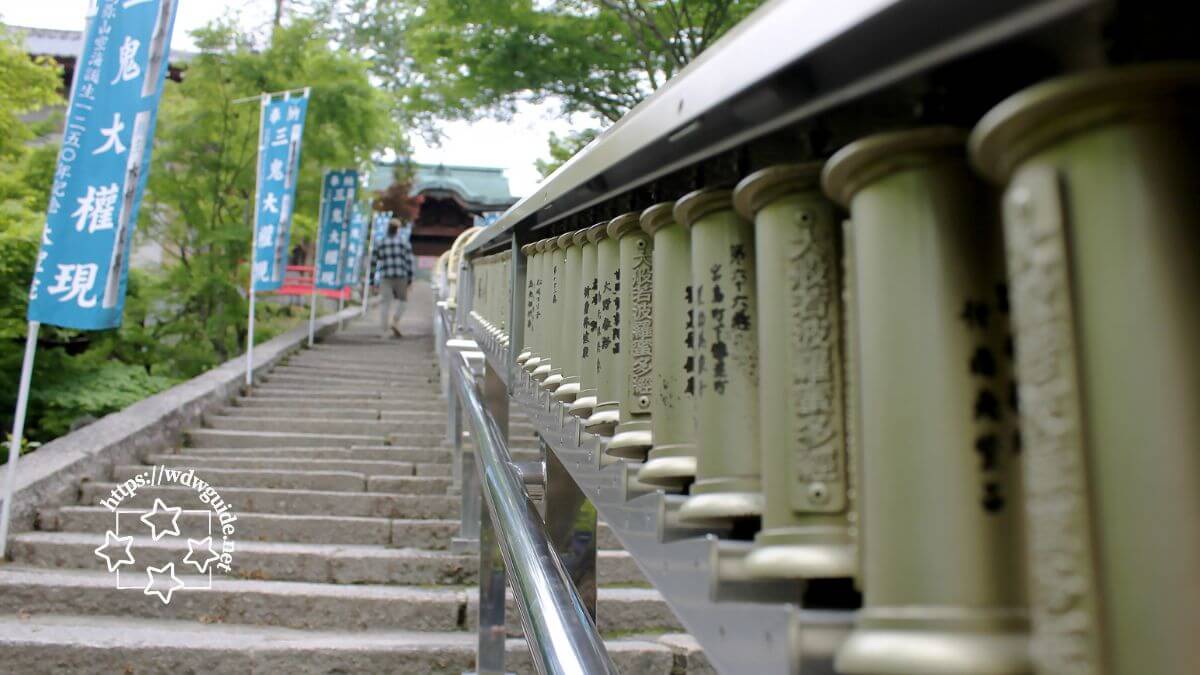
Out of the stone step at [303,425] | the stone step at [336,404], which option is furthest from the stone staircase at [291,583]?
the stone step at [336,404]

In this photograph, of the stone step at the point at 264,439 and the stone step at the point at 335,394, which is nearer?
the stone step at the point at 264,439

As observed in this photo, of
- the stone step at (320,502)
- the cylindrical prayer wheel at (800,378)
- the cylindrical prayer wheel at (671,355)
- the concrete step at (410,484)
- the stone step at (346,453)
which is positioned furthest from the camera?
the stone step at (346,453)

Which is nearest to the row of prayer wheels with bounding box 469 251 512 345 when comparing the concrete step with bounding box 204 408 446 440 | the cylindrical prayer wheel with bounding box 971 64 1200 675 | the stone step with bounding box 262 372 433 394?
the cylindrical prayer wheel with bounding box 971 64 1200 675

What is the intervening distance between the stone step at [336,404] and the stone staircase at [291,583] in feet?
3.30

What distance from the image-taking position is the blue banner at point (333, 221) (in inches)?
430

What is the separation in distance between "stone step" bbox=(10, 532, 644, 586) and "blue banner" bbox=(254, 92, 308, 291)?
3.82 m

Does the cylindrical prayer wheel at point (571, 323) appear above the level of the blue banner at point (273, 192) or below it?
below

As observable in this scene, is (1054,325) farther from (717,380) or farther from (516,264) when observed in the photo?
(516,264)

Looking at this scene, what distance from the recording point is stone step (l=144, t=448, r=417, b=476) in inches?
213

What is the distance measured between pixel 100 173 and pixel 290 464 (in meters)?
2.09

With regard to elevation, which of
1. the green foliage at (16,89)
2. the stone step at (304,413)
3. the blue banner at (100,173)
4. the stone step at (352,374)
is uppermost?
the green foliage at (16,89)

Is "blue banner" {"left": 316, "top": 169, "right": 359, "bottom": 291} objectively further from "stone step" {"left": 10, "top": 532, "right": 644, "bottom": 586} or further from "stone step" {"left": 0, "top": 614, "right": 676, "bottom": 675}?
"stone step" {"left": 0, "top": 614, "right": 676, "bottom": 675}

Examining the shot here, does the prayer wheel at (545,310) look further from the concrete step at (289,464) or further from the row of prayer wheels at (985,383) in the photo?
the concrete step at (289,464)

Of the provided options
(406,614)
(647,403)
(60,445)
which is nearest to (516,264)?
(647,403)
